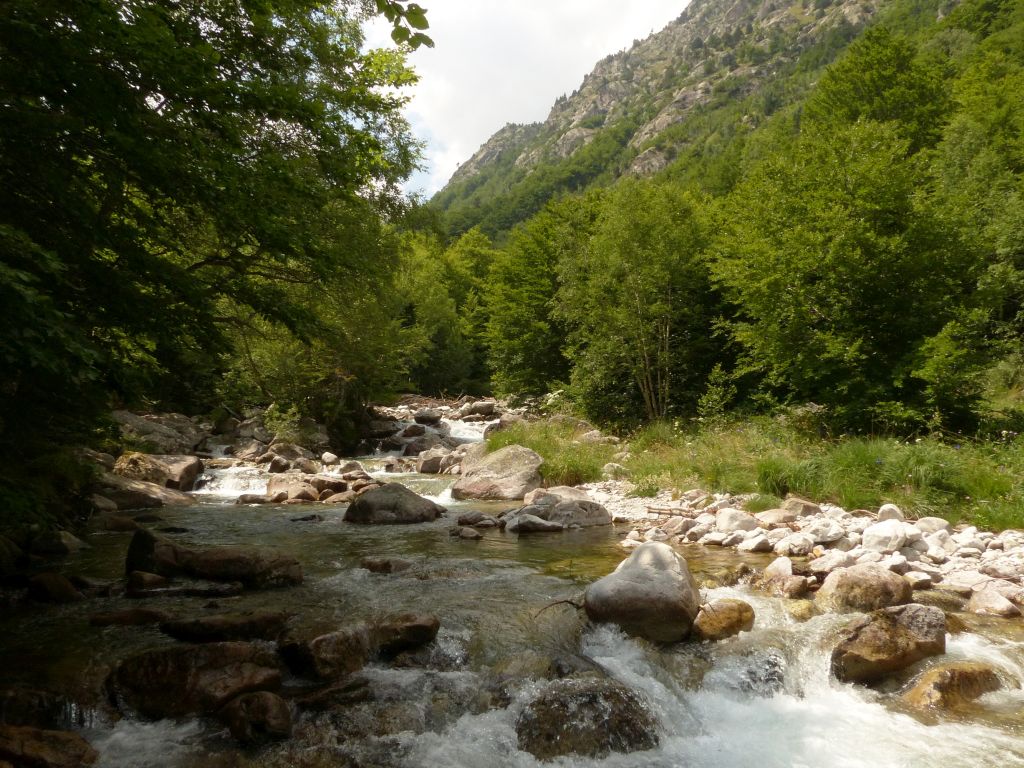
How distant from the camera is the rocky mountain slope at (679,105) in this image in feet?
337

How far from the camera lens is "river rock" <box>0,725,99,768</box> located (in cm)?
318

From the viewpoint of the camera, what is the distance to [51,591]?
5863 millimetres

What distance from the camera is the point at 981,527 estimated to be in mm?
7648

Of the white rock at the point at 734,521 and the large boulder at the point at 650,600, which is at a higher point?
the large boulder at the point at 650,600

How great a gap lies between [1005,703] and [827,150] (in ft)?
40.9

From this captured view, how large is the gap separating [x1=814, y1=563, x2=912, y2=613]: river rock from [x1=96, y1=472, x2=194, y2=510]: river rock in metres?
11.9

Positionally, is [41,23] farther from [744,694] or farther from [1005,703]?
[1005,703]

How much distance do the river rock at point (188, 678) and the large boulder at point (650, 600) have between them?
2819 millimetres

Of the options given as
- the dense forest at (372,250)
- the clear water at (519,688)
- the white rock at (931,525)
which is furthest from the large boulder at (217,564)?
the white rock at (931,525)

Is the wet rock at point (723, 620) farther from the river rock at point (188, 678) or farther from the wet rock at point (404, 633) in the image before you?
the river rock at point (188, 678)

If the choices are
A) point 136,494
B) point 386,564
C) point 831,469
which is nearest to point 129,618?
point 386,564

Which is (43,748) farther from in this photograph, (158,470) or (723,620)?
(158,470)

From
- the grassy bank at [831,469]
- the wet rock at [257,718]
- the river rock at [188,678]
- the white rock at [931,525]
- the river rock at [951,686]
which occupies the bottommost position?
the river rock at [951,686]

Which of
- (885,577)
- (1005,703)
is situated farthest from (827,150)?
(1005,703)
